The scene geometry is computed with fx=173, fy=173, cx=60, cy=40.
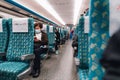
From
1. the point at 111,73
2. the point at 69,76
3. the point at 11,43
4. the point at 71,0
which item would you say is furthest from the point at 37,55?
the point at 71,0

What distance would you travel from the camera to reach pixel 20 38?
2.88m

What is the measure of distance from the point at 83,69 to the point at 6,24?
5.35 ft

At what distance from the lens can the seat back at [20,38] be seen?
2.79 metres

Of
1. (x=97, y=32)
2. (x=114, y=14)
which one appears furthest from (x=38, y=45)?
(x=114, y=14)

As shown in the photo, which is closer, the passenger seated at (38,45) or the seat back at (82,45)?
the seat back at (82,45)

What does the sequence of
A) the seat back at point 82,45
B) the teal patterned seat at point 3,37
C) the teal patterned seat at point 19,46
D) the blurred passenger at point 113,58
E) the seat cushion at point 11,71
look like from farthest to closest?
the seat back at point 82,45, the teal patterned seat at point 3,37, the teal patterned seat at point 19,46, the seat cushion at point 11,71, the blurred passenger at point 113,58

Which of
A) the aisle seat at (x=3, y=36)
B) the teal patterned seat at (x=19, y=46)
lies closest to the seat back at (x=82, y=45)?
the teal patterned seat at (x=19, y=46)

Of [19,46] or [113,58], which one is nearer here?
[113,58]

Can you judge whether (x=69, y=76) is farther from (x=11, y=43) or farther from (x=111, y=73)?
(x=111, y=73)

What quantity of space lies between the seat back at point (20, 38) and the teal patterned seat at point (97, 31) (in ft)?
5.51

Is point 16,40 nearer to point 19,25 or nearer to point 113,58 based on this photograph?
point 19,25

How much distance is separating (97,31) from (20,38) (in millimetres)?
1946

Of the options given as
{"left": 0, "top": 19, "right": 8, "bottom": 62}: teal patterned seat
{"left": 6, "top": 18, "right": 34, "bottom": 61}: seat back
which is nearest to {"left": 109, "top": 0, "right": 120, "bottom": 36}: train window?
{"left": 6, "top": 18, "right": 34, "bottom": 61}: seat back

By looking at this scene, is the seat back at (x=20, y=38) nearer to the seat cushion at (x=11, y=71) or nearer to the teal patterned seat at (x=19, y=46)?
the teal patterned seat at (x=19, y=46)
